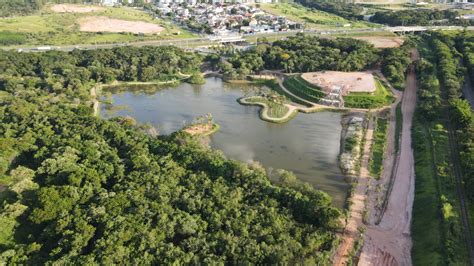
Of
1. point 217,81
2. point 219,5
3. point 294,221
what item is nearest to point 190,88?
point 217,81

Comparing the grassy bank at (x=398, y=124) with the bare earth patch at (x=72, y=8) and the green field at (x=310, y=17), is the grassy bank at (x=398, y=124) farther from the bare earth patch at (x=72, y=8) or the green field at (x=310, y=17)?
the bare earth patch at (x=72, y=8)

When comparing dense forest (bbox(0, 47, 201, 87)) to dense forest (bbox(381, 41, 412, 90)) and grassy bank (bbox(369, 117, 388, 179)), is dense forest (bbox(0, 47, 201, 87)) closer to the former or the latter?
dense forest (bbox(381, 41, 412, 90))

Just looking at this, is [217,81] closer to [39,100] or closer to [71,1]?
[39,100]

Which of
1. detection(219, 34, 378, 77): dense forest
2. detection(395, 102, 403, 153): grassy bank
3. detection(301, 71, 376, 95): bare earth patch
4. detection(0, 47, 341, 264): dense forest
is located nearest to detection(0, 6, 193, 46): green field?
detection(219, 34, 378, 77): dense forest

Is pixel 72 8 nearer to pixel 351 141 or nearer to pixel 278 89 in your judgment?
pixel 278 89

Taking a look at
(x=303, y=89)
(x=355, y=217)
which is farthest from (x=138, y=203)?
(x=303, y=89)
